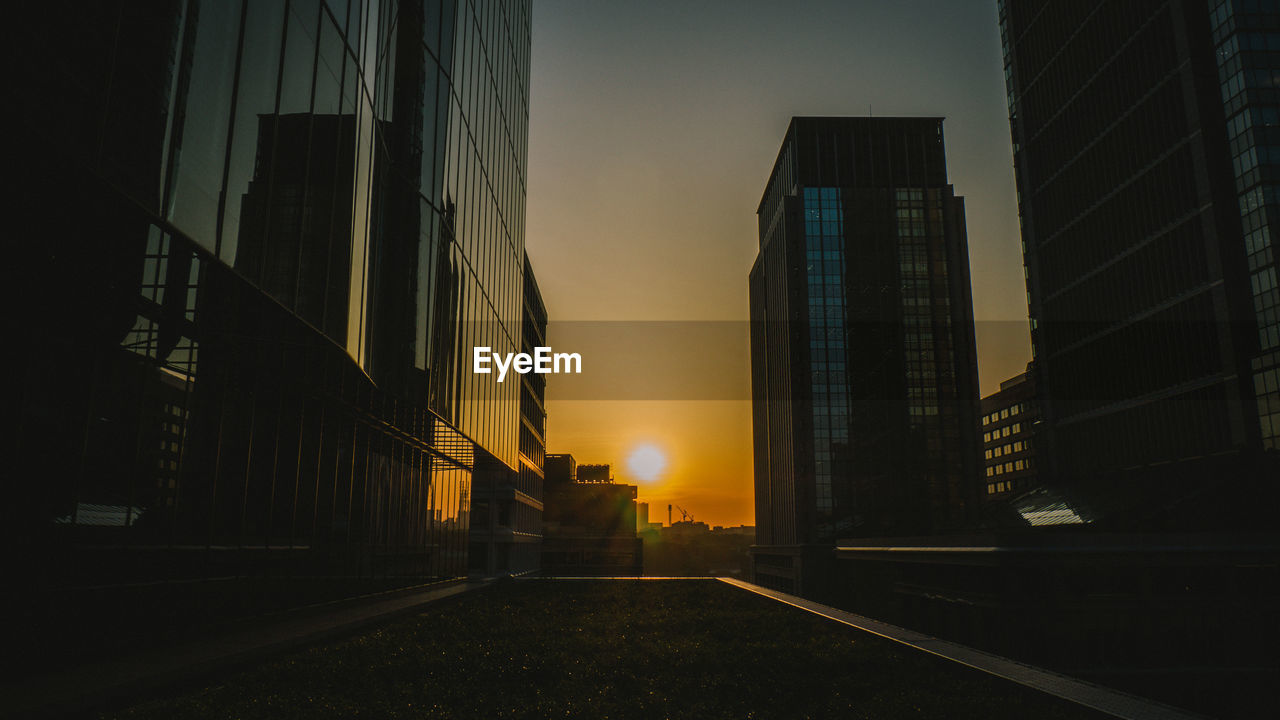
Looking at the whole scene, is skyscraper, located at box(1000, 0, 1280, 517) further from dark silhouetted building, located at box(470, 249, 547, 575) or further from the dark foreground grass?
the dark foreground grass

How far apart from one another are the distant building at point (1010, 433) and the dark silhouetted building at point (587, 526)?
6604 cm

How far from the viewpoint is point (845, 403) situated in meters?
119

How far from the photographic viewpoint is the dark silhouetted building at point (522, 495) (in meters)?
57.9

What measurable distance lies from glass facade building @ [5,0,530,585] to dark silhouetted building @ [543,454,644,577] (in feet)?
271

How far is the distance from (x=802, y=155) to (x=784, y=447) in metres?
47.8

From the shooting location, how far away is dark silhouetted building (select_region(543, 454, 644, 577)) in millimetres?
109875

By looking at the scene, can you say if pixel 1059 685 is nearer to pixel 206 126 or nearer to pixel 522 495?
pixel 206 126

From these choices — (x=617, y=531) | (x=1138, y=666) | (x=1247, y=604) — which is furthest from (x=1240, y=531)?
(x=617, y=531)

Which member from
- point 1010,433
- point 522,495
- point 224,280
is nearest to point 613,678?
point 224,280

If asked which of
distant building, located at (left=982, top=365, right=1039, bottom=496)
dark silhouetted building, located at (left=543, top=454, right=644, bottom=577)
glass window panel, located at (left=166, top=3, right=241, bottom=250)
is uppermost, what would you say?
distant building, located at (left=982, top=365, right=1039, bottom=496)

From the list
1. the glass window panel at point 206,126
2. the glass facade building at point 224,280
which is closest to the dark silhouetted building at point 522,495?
the glass facade building at point 224,280

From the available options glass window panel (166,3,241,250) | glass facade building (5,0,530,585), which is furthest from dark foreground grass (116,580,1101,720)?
glass window panel (166,3,241,250)

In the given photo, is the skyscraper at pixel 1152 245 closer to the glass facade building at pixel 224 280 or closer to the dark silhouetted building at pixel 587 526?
the glass facade building at pixel 224 280

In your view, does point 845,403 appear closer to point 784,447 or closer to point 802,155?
point 784,447
